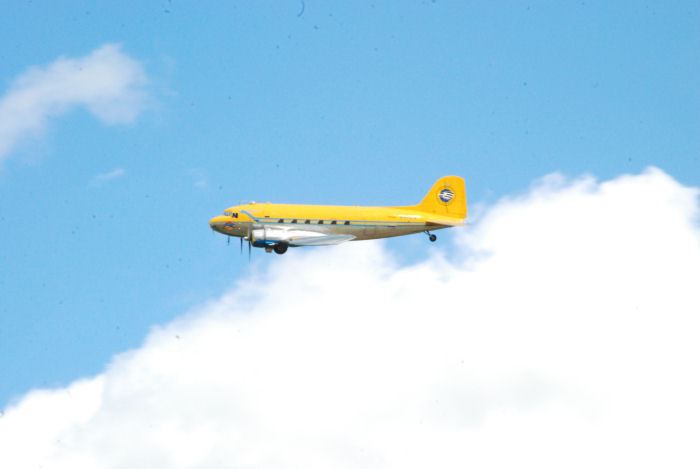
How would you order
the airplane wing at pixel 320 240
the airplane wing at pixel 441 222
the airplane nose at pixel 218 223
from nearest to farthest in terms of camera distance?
the airplane wing at pixel 320 240 → the airplane wing at pixel 441 222 → the airplane nose at pixel 218 223

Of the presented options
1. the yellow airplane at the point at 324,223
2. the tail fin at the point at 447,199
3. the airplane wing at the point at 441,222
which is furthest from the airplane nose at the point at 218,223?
the airplane wing at the point at 441,222

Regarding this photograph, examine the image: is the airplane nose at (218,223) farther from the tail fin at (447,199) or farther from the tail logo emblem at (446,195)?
the tail logo emblem at (446,195)

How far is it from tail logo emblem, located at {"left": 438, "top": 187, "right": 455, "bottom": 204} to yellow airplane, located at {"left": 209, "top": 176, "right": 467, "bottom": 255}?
48.3 inches

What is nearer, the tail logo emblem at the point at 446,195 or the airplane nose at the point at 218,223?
the tail logo emblem at the point at 446,195

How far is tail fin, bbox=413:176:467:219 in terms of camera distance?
64.9 meters

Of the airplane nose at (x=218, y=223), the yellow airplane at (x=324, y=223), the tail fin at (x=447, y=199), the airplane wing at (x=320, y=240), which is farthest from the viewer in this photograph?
the airplane nose at (x=218, y=223)

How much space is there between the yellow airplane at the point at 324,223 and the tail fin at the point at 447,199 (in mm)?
424

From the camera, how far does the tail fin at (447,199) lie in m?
64.9

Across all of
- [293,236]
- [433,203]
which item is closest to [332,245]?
[293,236]

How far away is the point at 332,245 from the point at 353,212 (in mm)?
3390

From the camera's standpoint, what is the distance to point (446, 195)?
65.2m

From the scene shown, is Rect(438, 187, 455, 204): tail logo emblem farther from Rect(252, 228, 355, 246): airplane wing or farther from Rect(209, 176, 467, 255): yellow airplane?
Rect(252, 228, 355, 246): airplane wing

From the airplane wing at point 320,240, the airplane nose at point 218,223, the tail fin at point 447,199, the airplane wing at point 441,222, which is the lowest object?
the airplane wing at point 320,240

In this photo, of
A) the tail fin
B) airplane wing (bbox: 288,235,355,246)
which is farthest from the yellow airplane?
the tail fin
